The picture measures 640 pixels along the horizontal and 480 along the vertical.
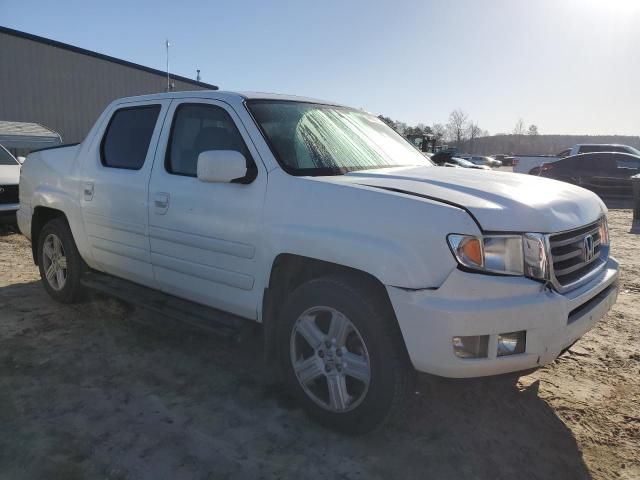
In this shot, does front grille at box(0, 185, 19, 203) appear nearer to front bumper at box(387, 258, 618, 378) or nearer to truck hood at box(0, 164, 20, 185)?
truck hood at box(0, 164, 20, 185)

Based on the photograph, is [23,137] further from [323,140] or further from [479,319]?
[479,319]

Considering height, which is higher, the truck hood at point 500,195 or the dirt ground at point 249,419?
the truck hood at point 500,195

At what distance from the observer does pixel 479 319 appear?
Result: 90.9 inches

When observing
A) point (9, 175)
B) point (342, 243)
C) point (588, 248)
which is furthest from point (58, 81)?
point (588, 248)

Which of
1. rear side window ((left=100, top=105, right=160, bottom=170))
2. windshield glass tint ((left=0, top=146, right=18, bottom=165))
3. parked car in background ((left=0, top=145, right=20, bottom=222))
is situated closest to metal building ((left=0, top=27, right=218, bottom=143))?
windshield glass tint ((left=0, top=146, right=18, bottom=165))

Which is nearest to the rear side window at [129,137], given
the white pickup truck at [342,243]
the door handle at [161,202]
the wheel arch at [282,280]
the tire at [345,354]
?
the white pickup truck at [342,243]

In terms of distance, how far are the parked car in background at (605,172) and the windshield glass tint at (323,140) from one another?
43.2ft

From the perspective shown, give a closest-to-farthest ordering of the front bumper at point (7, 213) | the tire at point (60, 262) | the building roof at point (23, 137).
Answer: the tire at point (60, 262)
the front bumper at point (7, 213)
the building roof at point (23, 137)

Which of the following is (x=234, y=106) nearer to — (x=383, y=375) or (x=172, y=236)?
(x=172, y=236)

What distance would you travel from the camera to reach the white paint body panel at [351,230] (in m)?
2.36

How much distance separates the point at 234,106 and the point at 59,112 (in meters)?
25.0

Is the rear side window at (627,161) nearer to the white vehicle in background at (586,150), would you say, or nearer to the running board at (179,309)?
the white vehicle in background at (586,150)

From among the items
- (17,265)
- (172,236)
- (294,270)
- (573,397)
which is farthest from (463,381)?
(17,265)

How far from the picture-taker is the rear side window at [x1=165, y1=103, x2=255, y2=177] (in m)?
3.40
